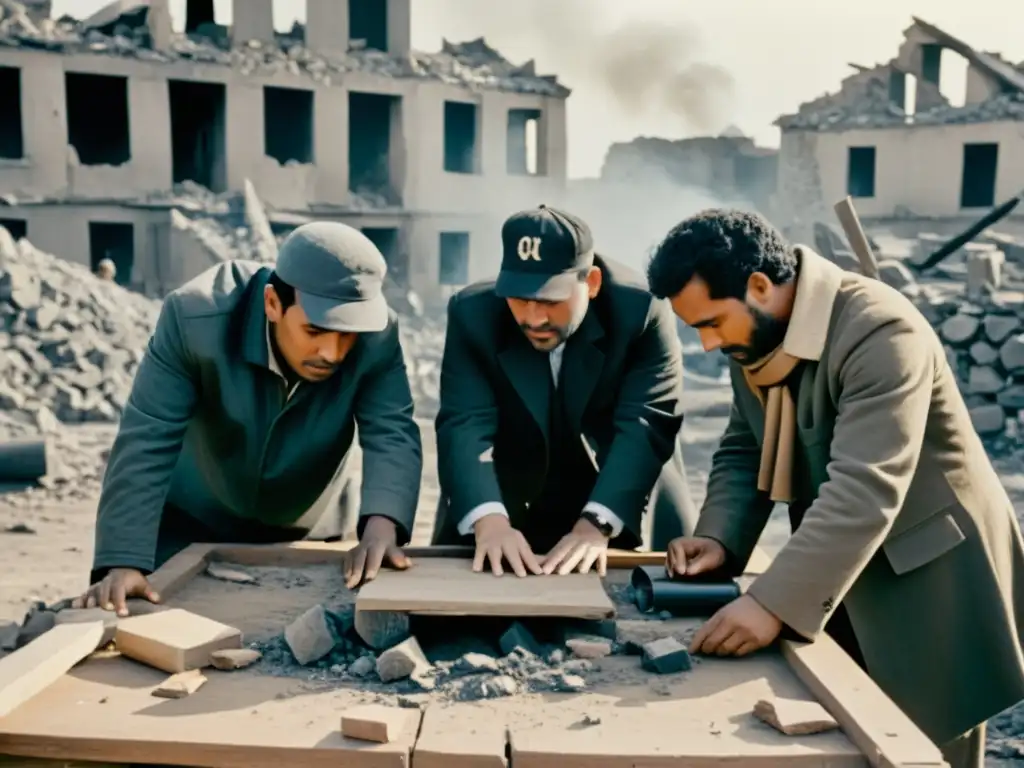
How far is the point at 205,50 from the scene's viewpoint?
20594mm

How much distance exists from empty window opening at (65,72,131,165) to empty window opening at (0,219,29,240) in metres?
2.52

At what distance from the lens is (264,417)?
3494 millimetres

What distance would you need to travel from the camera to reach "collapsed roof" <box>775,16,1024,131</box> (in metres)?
24.5

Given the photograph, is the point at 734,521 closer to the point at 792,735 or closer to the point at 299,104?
the point at 792,735

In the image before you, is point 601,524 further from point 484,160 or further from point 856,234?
point 484,160

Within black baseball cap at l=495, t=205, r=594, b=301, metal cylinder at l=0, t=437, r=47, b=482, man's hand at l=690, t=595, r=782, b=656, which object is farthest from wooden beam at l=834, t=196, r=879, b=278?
metal cylinder at l=0, t=437, r=47, b=482

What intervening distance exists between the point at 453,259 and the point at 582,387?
20813mm

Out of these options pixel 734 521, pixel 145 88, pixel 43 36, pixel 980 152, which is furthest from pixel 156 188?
pixel 734 521

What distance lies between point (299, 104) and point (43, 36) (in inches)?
206

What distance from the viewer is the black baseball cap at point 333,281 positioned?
311 centimetres

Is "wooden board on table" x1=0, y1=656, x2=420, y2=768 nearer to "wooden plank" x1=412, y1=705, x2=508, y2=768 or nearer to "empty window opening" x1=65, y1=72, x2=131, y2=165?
"wooden plank" x1=412, y1=705, x2=508, y2=768

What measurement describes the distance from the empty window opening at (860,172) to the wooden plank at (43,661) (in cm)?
2528

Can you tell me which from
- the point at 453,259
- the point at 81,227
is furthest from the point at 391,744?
the point at 453,259

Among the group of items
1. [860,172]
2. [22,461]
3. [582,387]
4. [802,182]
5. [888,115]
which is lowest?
[22,461]
